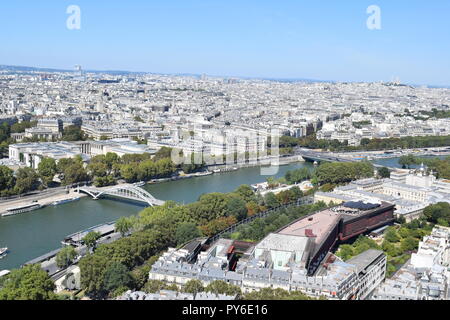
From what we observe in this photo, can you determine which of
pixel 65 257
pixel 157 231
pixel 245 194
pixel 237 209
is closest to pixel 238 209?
pixel 237 209

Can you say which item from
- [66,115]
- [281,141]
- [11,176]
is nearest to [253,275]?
[11,176]

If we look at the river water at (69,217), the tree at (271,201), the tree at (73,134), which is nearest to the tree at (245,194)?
the tree at (271,201)

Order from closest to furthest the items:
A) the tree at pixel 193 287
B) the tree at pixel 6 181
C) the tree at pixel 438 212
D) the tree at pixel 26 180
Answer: the tree at pixel 193 287
the tree at pixel 438 212
the tree at pixel 6 181
the tree at pixel 26 180

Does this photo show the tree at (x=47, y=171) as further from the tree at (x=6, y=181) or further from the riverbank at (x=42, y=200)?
the tree at (x=6, y=181)

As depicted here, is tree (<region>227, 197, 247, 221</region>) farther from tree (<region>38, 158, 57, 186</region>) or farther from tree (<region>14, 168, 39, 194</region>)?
tree (<region>38, 158, 57, 186</region>)

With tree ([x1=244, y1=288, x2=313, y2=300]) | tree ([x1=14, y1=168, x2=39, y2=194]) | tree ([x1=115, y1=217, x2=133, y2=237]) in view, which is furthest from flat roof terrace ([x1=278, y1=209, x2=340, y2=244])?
tree ([x1=14, y1=168, x2=39, y2=194])
